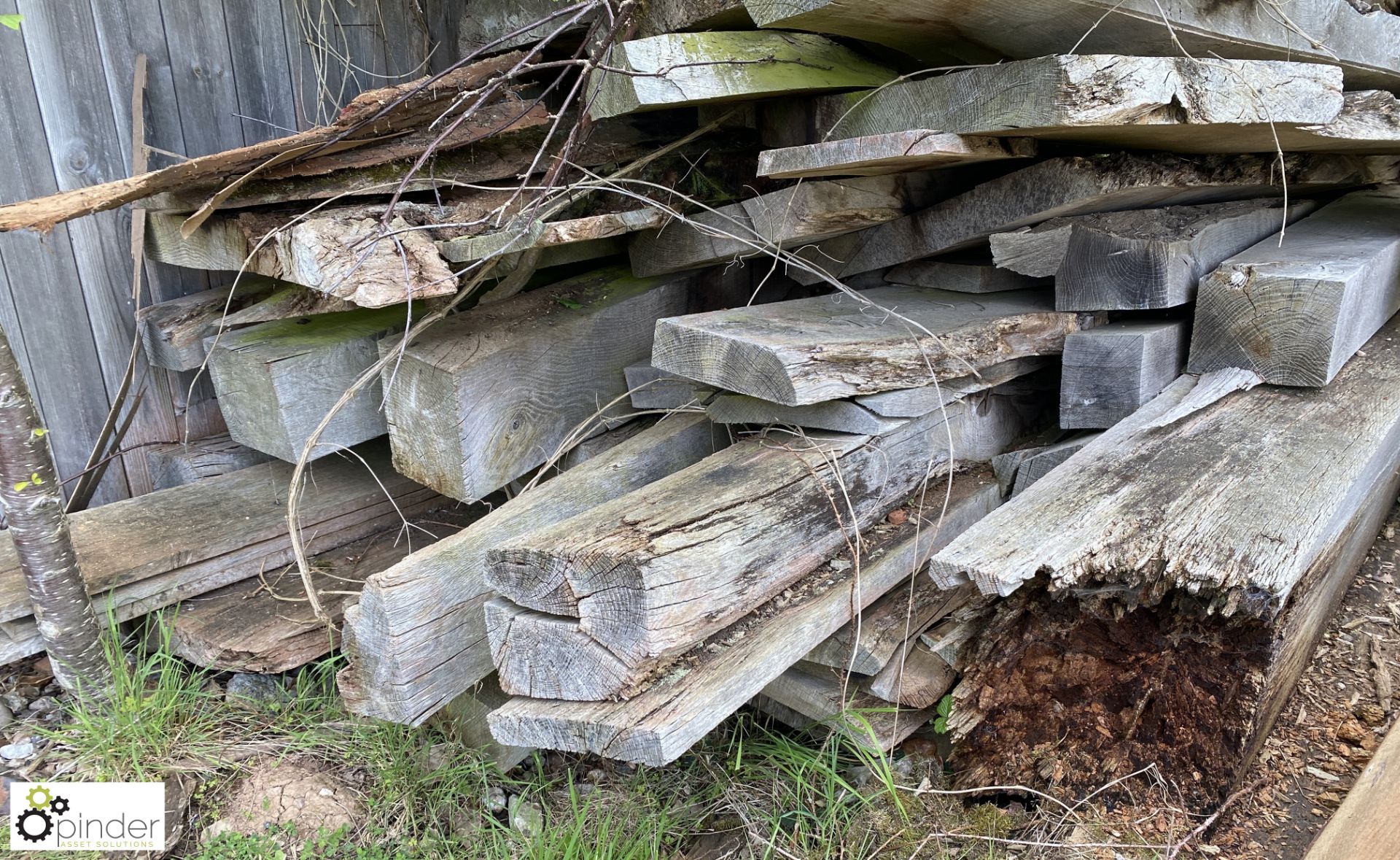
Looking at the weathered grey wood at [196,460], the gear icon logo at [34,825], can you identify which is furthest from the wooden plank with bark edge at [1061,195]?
the gear icon logo at [34,825]

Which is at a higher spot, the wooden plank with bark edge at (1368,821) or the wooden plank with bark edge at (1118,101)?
the wooden plank with bark edge at (1118,101)

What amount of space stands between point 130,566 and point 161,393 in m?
0.77

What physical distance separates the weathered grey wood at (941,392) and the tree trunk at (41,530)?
199 centimetres

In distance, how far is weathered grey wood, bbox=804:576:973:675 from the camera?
6.73 feet

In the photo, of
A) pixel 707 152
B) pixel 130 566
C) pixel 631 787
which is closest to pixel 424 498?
pixel 130 566

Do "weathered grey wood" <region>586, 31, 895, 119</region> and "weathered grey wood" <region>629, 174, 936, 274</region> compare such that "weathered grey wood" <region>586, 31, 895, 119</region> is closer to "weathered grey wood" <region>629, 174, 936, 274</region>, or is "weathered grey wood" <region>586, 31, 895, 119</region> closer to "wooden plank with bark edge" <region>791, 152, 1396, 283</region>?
"weathered grey wood" <region>629, 174, 936, 274</region>

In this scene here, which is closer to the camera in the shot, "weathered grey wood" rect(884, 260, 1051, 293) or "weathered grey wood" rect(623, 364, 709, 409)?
"weathered grey wood" rect(623, 364, 709, 409)

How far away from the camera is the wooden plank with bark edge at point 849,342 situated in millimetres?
2012

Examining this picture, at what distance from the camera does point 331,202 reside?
2320 mm

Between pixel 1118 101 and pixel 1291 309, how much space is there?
79cm

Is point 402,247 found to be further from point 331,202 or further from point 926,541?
point 926,541

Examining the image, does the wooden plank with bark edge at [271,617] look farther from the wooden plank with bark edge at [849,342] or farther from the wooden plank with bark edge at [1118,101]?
the wooden plank with bark edge at [1118,101]

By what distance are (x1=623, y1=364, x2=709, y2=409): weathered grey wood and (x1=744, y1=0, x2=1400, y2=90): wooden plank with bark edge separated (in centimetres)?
96

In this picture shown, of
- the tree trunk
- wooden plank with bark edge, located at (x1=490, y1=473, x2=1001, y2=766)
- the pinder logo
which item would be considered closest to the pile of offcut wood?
wooden plank with bark edge, located at (x1=490, y1=473, x2=1001, y2=766)
